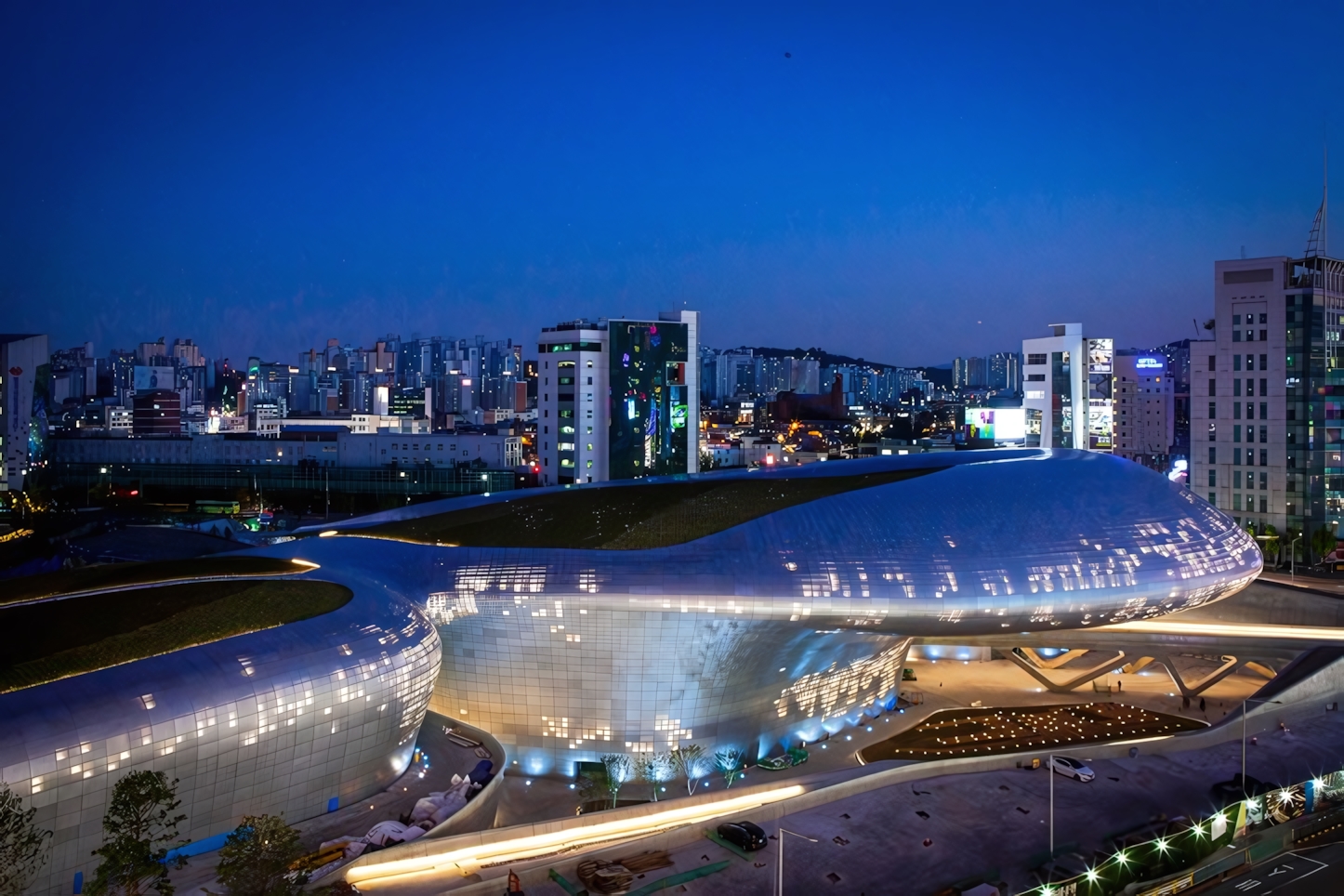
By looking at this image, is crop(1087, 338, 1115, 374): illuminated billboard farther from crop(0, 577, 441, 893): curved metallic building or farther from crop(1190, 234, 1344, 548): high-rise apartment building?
crop(0, 577, 441, 893): curved metallic building

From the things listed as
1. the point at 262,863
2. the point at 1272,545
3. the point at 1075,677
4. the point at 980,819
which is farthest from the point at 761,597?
the point at 1272,545

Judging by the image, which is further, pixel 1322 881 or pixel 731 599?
pixel 731 599

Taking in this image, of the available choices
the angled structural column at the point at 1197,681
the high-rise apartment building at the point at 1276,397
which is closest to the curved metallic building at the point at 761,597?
the angled structural column at the point at 1197,681

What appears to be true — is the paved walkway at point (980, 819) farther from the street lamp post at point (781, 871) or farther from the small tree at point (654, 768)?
the small tree at point (654, 768)

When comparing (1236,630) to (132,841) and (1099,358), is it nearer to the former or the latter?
(132,841)

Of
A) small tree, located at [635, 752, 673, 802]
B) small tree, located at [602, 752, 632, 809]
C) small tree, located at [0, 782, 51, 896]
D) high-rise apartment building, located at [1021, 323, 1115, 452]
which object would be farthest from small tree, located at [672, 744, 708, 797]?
high-rise apartment building, located at [1021, 323, 1115, 452]

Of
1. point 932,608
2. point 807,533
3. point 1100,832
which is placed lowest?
point 1100,832

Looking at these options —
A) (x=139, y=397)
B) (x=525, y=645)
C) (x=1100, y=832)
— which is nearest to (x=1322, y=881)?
(x=1100, y=832)

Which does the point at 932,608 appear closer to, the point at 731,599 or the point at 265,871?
the point at 731,599
